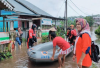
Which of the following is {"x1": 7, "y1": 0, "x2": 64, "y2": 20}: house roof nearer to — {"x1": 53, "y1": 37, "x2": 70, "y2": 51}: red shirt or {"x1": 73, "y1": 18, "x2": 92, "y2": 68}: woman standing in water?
{"x1": 53, "y1": 37, "x2": 70, "y2": 51}: red shirt

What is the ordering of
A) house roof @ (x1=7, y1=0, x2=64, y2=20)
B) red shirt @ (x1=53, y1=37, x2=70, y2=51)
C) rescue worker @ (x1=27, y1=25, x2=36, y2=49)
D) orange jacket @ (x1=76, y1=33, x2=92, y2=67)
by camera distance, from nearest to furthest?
orange jacket @ (x1=76, y1=33, x2=92, y2=67) → red shirt @ (x1=53, y1=37, x2=70, y2=51) → rescue worker @ (x1=27, y1=25, x2=36, y2=49) → house roof @ (x1=7, y1=0, x2=64, y2=20)

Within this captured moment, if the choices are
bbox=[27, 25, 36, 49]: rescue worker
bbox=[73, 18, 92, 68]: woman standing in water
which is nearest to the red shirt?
bbox=[73, 18, 92, 68]: woman standing in water

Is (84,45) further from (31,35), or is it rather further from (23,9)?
(23,9)

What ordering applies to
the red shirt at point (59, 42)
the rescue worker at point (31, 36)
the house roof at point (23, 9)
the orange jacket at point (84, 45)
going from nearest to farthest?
the orange jacket at point (84, 45) → the red shirt at point (59, 42) → the rescue worker at point (31, 36) → the house roof at point (23, 9)

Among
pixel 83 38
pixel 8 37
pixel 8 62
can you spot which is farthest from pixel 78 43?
pixel 8 37

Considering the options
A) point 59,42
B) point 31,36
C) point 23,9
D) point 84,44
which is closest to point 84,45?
point 84,44

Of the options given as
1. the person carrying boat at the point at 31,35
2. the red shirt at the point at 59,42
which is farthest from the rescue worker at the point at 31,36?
the red shirt at the point at 59,42

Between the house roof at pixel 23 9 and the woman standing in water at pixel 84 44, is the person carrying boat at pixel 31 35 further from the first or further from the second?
the house roof at pixel 23 9

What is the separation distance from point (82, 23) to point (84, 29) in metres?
0.12

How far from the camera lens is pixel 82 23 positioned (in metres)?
2.26

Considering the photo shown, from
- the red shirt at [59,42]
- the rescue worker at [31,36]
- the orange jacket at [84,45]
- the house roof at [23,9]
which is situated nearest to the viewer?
the orange jacket at [84,45]

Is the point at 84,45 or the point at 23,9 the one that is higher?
the point at 23,9

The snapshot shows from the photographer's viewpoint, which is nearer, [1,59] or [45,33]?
[1,59]

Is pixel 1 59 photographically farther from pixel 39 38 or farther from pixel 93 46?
pixel 39 38
